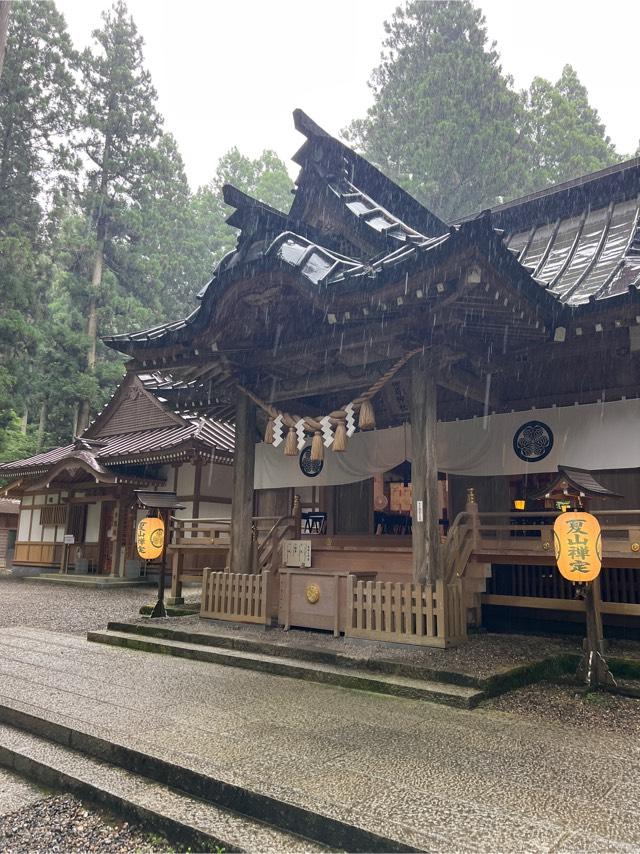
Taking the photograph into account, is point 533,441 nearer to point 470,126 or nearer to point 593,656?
point 593,656

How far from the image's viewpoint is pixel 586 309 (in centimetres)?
668

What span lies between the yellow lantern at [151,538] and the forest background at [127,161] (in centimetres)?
1546

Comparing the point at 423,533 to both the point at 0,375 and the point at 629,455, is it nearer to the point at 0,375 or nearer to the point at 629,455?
the point at 629,455

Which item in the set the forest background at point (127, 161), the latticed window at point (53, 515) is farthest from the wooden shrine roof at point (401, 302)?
the forest background at point (127, 161)

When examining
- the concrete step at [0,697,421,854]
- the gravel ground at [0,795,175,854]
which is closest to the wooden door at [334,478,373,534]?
the concrete step at [0,697,421,854]

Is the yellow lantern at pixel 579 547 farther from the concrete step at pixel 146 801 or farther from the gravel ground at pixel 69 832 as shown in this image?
the gravel ground at pixel 69 832

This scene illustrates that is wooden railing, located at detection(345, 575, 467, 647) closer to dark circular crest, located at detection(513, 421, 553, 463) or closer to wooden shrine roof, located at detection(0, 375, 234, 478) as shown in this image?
dark circular crest, located at detection(513, 421, 553, 463)

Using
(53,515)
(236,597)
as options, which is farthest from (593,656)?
(53,515)

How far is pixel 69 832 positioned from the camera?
3.27m

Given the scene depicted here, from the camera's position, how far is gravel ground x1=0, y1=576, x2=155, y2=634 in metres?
10.0

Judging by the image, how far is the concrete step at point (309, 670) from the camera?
510 centimetres

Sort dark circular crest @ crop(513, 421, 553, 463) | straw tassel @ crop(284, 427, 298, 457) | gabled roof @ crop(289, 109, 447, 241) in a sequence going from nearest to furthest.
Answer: straw tassel @ crop(284, 427, 298, 457)
dark circular crest @ crop(513, 421, 553, 463)
gabled roof @ crop(289, 109, 447, 241)

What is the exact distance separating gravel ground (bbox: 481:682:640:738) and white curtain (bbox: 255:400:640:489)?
338 centimetres

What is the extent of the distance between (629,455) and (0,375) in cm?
2002
